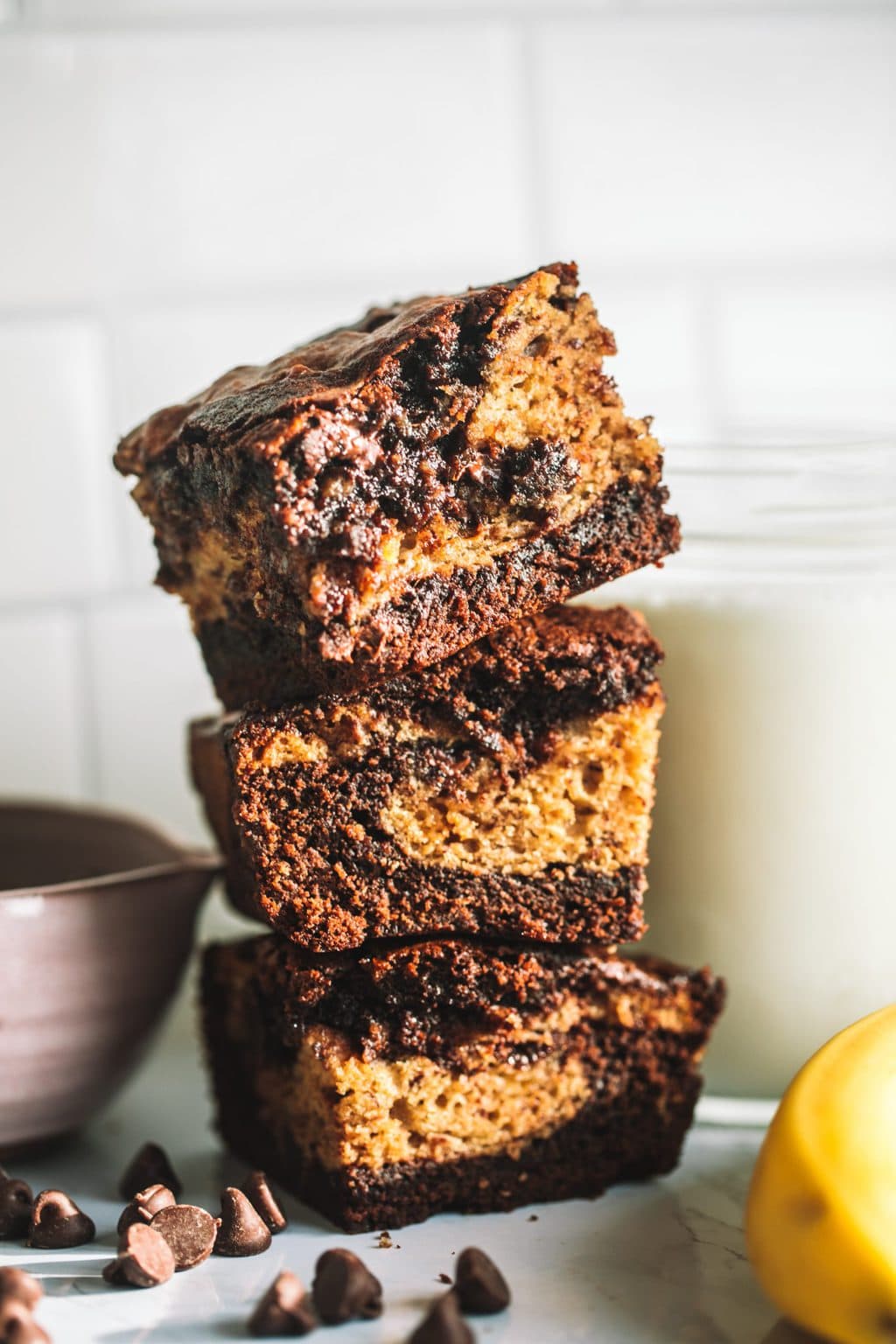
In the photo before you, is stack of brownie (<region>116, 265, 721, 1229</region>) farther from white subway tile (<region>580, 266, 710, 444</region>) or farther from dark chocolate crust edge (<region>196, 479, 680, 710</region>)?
white subway tile (<region>580, 266, 710, 444</region>)

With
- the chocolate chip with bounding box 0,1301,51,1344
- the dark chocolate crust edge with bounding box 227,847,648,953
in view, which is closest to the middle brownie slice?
the dark chocolate crust edge with bounding box 227,847,648,953

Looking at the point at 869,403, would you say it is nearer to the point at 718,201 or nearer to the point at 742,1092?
the point at 718,201

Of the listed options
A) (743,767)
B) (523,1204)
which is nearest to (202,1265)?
(523,1204)

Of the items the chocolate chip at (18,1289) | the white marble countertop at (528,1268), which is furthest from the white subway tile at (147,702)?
the chocolate chip at (18,1289)

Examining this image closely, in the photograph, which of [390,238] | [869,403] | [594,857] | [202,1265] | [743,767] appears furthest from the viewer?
[390,238]

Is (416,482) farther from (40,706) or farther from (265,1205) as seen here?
(40,706)

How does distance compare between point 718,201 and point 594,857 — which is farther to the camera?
point 718,201
